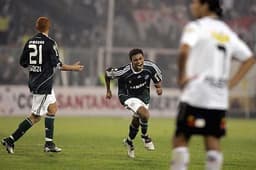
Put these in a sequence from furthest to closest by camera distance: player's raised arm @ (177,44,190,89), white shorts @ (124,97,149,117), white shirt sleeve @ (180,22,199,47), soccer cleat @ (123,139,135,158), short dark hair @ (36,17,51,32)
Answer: white shorts @ (124,97,149,117), soccer cleat @ (123,139,135,158), short dark hair @ (36,17,51,32), white shirt sleeve @ (180,22,199,47), player's raised arm @ (177,44,190,89)

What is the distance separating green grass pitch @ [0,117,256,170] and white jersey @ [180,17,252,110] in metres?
4.03


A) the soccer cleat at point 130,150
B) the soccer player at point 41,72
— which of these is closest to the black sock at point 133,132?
the soccer cleat at point 130,150

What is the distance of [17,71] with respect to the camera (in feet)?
103

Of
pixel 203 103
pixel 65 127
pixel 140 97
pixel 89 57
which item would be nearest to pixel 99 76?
pixel 89 57

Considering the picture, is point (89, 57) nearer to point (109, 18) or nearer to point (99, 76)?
point (99, 76)

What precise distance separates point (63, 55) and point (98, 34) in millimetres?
4379

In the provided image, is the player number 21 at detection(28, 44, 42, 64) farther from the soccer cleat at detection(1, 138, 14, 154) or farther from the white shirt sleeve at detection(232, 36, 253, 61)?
the white shirt sleeve at detection(232, 36, 253, 61)

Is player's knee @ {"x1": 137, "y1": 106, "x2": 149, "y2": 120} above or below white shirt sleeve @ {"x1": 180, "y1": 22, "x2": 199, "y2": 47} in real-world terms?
below

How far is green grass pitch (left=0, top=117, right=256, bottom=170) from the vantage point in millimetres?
12953

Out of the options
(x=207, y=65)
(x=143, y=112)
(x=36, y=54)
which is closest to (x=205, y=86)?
(x=207, y=65)

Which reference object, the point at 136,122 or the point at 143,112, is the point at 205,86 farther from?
the point at 136,122

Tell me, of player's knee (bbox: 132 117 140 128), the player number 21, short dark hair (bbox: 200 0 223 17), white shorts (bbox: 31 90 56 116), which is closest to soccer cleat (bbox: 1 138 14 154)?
white shorts (bbox: 31 90 56 116)

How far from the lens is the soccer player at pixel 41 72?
14398 mm

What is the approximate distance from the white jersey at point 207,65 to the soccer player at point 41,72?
581cm
